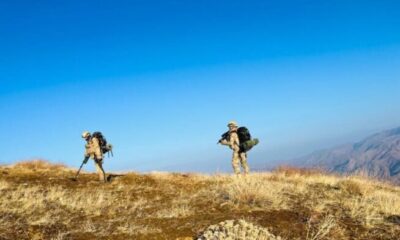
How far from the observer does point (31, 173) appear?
65.2 ft

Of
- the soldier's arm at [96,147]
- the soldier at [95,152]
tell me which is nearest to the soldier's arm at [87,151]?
the soldier at [95,152]

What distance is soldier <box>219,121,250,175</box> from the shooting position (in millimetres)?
17281

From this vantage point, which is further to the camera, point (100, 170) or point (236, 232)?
point (100, 170)

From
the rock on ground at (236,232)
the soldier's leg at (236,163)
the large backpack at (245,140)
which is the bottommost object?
the rock on ground at (236,232)

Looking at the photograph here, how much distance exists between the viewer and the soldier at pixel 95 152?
18.2m

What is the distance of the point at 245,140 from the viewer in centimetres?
1712

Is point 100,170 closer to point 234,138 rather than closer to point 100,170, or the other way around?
point 100,170

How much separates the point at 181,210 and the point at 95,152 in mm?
8080

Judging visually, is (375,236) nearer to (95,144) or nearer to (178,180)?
(178,180)

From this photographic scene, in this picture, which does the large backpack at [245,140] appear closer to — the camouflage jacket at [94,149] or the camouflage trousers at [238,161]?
the camouflage trousers at [238,161]

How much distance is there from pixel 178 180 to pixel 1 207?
7497 millimetres

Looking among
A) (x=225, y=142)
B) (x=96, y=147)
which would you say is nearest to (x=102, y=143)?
(x=96, y=147)

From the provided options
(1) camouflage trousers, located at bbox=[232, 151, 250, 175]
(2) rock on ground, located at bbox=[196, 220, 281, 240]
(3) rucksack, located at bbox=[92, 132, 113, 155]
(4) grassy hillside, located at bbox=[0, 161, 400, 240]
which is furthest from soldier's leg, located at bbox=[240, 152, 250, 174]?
(2) rock on ground, located at bbox=[196, 220, 281, 240]

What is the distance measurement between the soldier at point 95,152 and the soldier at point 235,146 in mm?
4688
